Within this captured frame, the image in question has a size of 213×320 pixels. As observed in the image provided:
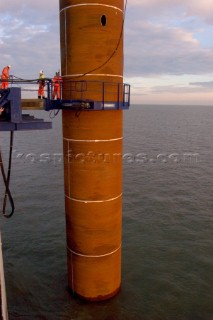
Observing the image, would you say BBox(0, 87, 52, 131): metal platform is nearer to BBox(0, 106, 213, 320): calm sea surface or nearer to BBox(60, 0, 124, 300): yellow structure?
BBox(60, 0, 124, 300): yellow structure

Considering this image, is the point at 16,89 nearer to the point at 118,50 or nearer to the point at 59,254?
the point at 118,50

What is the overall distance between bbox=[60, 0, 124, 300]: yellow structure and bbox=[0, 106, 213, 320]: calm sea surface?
174cm

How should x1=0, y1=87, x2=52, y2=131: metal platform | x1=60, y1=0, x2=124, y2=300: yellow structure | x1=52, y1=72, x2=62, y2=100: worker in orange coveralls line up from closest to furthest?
x1=0, y1=87, x2=52, y2=131: metal platform
x1=60, y1=0, x2=124, y2=300: yellow structure
x1=52, y1=72, x2=62, y2=100: worker in orange coveralls

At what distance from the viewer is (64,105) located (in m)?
12.2

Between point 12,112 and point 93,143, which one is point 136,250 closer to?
point 93,143

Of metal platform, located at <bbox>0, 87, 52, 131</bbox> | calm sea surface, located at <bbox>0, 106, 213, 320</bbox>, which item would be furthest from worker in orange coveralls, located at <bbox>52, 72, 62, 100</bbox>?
calm sea surface, located at <bbox>0, 106, 213, 320</bbox>

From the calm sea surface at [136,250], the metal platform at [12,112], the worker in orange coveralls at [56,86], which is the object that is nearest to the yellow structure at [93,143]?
the worker in orange coveralls at [56,86]

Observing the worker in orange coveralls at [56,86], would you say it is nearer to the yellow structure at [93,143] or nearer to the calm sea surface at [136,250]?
the yellow structure at [93,143]

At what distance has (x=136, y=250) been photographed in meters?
19.4

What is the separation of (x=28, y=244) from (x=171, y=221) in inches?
428

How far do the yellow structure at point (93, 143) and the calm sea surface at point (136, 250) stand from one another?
5.72 ft

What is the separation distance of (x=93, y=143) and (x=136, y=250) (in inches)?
389

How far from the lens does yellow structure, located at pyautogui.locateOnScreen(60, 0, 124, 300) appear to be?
38.1 ft


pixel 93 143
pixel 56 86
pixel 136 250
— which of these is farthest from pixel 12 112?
pixel 136 250
